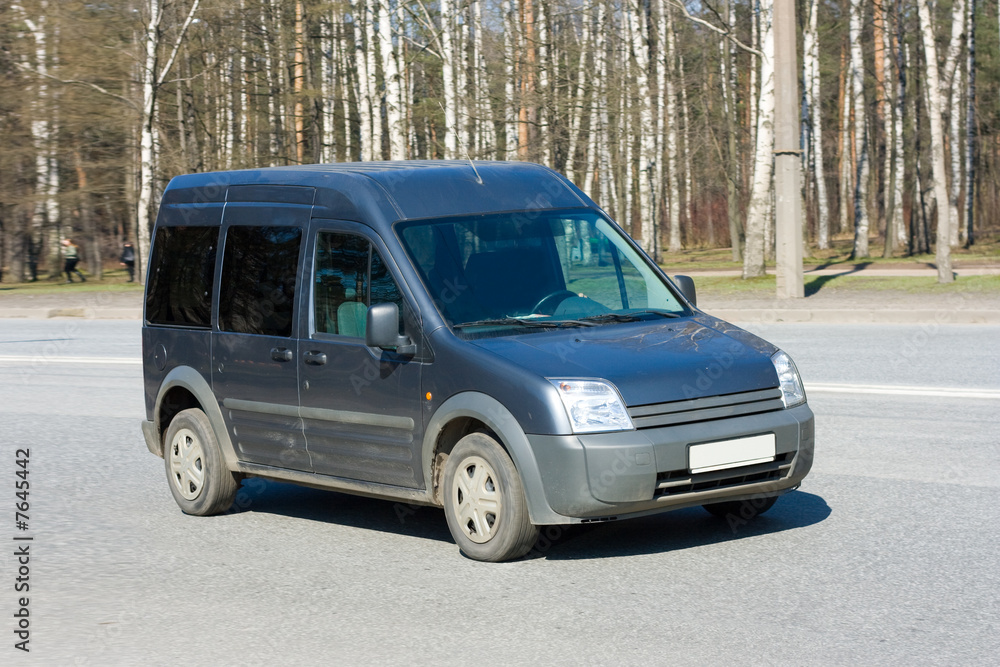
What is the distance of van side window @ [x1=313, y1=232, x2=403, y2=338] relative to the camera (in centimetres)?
645

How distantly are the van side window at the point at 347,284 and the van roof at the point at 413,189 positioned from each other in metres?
0.16

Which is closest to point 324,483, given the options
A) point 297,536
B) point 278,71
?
point 297,536

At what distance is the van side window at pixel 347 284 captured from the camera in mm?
6453

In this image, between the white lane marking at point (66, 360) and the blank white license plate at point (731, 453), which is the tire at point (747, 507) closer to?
the blank white license plate at point (731, 453)

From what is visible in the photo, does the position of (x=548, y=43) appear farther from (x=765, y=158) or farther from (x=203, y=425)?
(x=203, y=425)

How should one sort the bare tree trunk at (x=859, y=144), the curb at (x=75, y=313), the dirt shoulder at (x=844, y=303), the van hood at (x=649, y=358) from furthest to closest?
the bare tree trunk at (x=859, y=144) → the curb at (x=75, y=313) → the dirt shoulder at (x=844, y=303) → the van hood at (x=649, y=358)

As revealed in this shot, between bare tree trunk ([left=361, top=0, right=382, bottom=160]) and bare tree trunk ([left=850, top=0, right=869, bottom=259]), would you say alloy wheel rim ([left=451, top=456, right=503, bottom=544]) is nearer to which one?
bare tree trunk ([left=361, top=0, right=382, bottom=160])

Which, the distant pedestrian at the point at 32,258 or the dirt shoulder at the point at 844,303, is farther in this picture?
the distant pedestrian at the point at 32,258

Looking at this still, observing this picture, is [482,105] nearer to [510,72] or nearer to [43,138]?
[510,72]

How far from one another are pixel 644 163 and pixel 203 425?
109 feet

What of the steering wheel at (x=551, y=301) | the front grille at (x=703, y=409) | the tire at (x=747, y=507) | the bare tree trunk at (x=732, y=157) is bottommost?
the tire at (x=747, y=507)

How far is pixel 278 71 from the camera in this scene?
156ft

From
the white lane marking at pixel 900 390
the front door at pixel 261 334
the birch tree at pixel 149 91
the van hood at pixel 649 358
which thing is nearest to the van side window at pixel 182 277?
the front door at pixel 261 334

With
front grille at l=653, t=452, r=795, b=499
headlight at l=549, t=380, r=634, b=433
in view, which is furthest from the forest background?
headlight at l=549, t=380, r=634, b=433
